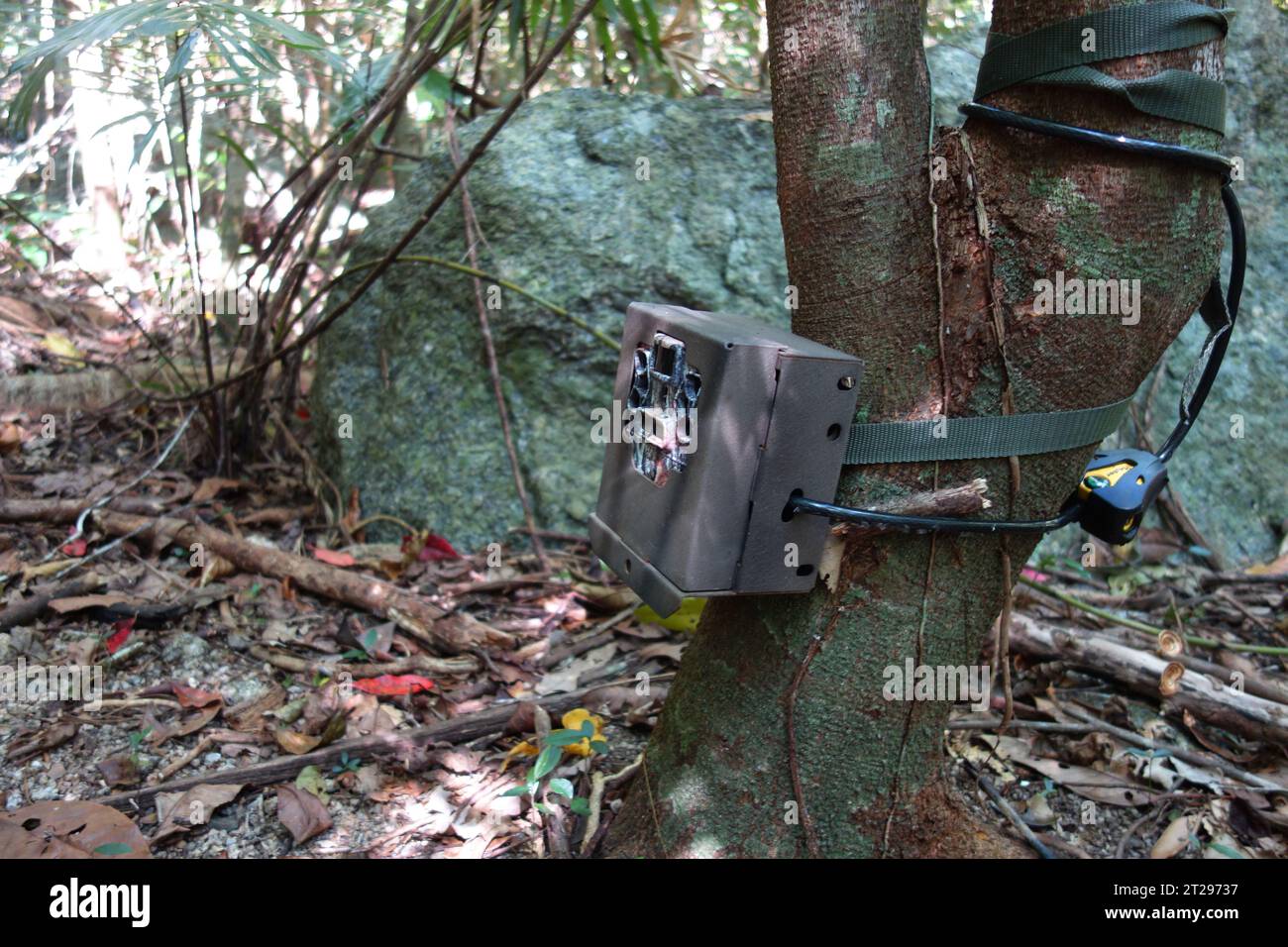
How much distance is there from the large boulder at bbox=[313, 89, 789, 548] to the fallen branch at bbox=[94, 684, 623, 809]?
110 centimetres

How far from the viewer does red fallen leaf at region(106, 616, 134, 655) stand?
2.72 m

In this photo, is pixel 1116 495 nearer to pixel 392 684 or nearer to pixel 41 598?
pixel 392 684

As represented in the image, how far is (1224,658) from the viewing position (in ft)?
9.54

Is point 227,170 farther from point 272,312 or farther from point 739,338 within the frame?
point 739,338

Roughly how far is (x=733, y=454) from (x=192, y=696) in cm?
166

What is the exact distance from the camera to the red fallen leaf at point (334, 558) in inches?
130

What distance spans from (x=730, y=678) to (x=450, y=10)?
2.41 metres

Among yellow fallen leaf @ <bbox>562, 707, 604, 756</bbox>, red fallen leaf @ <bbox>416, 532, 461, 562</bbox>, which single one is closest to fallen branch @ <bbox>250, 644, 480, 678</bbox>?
yellow fallen leaf @ <bbox>562, 707, 604, 756</bbox>

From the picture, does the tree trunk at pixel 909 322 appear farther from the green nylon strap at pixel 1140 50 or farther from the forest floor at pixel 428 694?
the forest floor at pixel 428 694

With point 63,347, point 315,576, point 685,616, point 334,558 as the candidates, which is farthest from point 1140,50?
point 63,347

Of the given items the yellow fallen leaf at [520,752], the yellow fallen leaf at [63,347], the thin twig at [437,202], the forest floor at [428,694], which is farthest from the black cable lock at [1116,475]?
the yellow fallen leaf at [63,347]

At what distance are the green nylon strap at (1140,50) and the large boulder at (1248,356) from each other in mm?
2345

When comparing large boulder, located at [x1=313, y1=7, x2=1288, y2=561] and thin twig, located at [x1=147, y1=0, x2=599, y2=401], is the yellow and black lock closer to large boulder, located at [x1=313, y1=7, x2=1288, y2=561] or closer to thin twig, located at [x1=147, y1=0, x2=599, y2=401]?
thin twig, located at [x1=147, y1=0, x2=599, y2=401]
